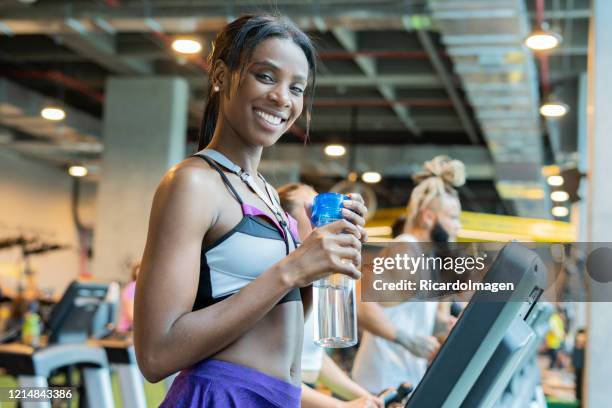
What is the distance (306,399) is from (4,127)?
14.9 metres

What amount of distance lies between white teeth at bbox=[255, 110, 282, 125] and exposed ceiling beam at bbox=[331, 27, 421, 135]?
8.23 meters

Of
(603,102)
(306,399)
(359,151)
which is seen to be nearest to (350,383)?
(306,399)

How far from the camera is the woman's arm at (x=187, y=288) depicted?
1.07m

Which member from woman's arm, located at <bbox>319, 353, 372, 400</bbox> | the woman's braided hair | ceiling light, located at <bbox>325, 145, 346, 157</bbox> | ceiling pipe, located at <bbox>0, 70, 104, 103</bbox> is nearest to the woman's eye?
woman's arm, located at <bbox>319, 353, 372, 400</bbox>

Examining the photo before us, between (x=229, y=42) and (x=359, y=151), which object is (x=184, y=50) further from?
(x=359, y=151)

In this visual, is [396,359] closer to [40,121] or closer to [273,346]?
[273,346]

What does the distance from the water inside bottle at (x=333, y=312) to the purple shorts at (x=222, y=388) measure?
5.5 inches

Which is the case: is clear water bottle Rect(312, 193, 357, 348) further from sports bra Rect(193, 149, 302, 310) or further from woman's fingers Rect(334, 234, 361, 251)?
woman's fingers Rect(334, 234, 361, 251)

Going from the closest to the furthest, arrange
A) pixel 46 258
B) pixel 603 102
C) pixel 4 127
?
pixel 603 102
pixel 4 127
pixel 46 258

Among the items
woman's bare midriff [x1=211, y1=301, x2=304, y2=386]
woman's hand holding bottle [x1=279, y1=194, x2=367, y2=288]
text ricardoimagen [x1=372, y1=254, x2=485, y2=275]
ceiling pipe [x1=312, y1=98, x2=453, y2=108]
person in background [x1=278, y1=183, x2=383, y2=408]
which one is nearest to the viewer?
woman's hand holding bottle [x1=279, y1=194, x2=367, y2=288]

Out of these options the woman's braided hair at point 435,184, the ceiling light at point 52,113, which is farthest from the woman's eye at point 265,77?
the ceiling light at point 52,113

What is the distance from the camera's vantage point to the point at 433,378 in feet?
3.36

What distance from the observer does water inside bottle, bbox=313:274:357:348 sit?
126 cm

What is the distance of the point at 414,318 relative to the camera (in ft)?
9.96
